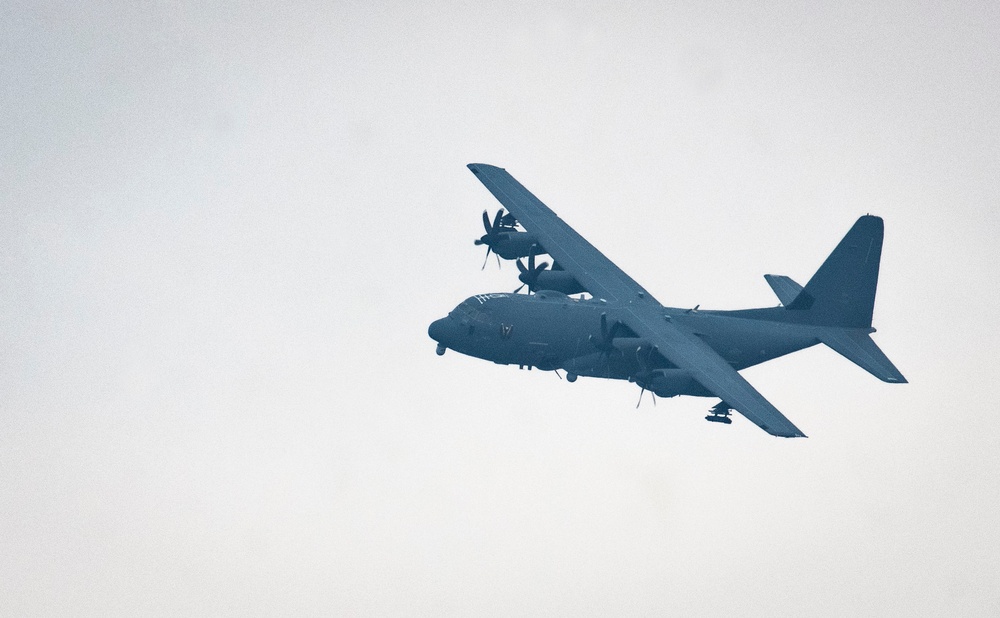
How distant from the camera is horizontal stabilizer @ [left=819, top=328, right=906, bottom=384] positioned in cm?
7494

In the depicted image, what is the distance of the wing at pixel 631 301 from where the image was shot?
6912 cm

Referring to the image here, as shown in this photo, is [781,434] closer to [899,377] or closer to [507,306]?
[899,377]

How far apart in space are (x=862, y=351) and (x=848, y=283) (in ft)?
12.5

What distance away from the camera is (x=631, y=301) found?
7688 cm

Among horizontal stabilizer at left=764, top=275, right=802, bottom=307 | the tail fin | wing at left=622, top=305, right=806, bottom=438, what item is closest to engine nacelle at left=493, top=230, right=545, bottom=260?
wing at left=622, top=305, right=806, bottom=438

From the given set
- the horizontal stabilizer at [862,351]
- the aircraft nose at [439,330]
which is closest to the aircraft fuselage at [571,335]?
the aircraft nose at [439,330]

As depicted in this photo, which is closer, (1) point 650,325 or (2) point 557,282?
(1) point 650,325

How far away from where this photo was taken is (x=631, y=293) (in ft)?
256

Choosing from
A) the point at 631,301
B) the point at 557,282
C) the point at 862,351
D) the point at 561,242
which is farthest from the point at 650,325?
the point at 862,351

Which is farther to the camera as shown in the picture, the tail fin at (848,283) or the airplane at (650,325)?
the tail fin at (848,283)

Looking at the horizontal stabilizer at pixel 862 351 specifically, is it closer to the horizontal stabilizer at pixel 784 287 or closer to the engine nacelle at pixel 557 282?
the horizontal stabilizer at pixel 784 287

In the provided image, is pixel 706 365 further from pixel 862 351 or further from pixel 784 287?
pixel 784 287

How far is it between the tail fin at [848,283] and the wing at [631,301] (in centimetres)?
728

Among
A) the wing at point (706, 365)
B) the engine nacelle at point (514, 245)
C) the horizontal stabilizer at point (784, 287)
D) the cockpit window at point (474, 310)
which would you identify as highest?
the engine nacelle at point (514, 245)
